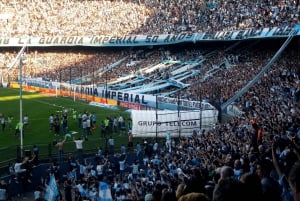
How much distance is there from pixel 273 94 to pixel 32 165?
13347mm

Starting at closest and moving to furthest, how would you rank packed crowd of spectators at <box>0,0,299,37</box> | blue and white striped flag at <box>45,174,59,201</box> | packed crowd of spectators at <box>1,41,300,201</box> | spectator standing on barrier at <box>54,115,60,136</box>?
packed crowd of spectators at <box>1,41,300,201</box> < blue and white striped flag at <box>45,174,59,201</box> < spectator standing on barrier at <box>54,115,60,136</box> < packed crowd of spectators at <box>0,0,299,37</box>

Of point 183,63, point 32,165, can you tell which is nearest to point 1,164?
point 32,165

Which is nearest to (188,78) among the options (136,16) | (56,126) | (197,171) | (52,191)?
(56,126)

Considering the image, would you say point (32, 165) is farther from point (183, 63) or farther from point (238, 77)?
point (183, 63)

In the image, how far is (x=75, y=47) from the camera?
6794 cm

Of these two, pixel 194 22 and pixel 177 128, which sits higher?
pixel 194 22

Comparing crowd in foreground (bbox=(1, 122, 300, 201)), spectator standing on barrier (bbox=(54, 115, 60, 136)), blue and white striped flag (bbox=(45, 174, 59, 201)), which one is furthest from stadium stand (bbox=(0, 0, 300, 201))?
spectator standing on barrier (bbox=(54, 115, 60, 136))

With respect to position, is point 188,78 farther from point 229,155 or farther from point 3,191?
point 229,155

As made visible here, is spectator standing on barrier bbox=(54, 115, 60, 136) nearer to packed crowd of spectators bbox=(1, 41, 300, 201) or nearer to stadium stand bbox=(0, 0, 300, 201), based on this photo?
packed crowd of spectators bbox=(1, 41, 300, 201)

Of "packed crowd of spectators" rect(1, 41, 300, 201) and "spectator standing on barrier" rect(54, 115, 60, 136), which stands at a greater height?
"packed crowd of spectators" rect(1, 41, 300, 201)

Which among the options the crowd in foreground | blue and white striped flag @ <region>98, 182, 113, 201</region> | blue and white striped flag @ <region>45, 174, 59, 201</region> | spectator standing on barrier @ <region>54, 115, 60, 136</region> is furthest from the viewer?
spectator standing on barrier @ <region>54, 115, 60, 136</region>

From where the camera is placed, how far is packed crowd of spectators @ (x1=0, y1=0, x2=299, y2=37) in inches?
1886

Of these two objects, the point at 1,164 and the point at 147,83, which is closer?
the point at 1,164

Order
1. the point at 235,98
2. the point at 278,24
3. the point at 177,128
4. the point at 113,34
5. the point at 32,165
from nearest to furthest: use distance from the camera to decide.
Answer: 1. the point at 32,165
2. the point at 177,128
3. the point at 235,98
4. the point at 278,24
5. the point at 113,34
